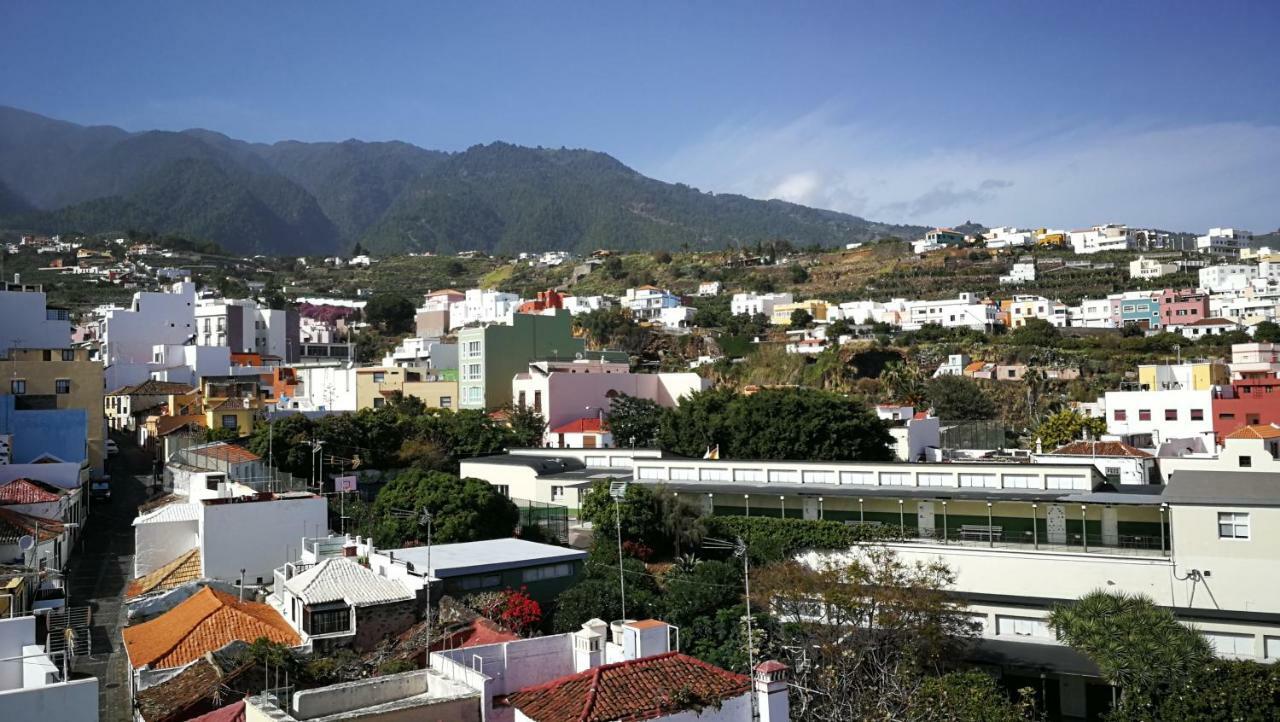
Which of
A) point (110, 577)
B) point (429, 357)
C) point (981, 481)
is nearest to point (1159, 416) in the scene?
point (981, 481)

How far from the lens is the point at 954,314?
Answer: 3506 inches

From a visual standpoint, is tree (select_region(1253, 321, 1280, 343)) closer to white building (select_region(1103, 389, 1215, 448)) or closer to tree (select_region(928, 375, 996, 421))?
tree (select_region(928, 375, 996, 421))

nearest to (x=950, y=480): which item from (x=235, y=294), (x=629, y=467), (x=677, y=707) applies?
(x=629, y=467)

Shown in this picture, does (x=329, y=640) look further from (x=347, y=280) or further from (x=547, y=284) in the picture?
(x=347, y=280)

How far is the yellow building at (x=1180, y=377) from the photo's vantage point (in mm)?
55156

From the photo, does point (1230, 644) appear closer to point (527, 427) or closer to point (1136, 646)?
point (1136, 646)

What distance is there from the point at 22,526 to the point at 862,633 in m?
19.4

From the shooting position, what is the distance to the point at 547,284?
126m

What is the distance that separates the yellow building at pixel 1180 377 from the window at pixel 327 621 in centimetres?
4746

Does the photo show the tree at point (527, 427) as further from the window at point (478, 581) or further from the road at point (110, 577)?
the window at point (478, 581)

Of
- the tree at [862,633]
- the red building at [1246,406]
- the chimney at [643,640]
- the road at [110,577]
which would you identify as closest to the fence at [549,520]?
the tree at [862,633]

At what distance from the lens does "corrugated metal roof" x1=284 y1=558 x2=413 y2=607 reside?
2033 centimetres

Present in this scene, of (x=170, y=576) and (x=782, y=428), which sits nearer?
(x=170, y=576)

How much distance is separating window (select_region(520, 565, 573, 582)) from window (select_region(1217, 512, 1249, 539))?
48.4 ft
